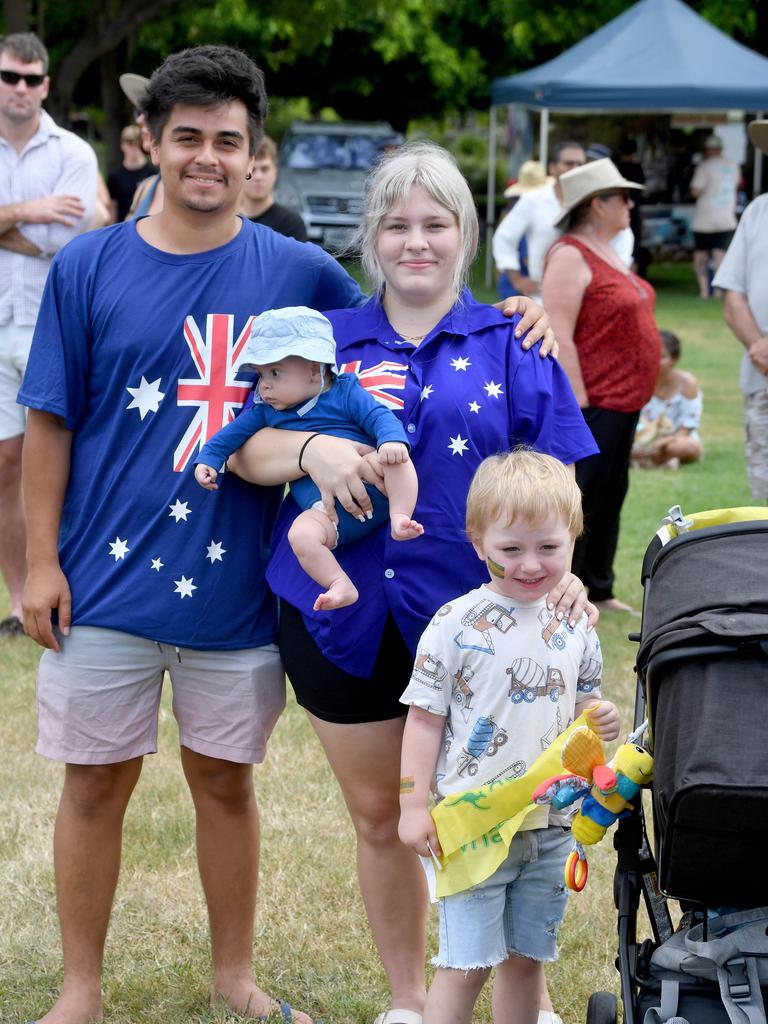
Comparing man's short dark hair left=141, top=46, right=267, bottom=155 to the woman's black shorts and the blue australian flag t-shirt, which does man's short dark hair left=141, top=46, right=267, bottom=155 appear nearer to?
the blue australian flag t-shirt

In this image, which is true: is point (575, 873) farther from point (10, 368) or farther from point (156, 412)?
point (10, 368)

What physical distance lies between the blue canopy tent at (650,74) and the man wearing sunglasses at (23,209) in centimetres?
1265

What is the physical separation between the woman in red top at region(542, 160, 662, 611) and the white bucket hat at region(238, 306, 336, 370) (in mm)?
3500

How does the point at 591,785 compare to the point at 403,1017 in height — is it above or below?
above

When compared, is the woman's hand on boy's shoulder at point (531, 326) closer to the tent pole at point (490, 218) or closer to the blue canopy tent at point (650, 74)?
the blue canopy tent at point (650, 74)

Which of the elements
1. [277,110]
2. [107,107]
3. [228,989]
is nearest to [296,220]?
[228,989]

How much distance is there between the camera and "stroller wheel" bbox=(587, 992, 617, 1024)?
2.65m

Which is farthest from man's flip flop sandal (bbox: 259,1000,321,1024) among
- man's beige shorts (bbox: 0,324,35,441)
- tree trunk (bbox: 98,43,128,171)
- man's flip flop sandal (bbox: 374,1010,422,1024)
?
tree trunk (bbox: 98,43,128,171)

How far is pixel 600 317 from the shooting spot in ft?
20.5

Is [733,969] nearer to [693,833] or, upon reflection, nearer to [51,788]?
[693,833]

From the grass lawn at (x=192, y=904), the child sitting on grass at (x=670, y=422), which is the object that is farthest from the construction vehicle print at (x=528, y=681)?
the child sitting on grass at (x=670, y=422)

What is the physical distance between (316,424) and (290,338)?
0.66 feet

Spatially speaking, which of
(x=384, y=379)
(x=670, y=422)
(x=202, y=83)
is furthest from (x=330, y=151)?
(x=384, y=379)

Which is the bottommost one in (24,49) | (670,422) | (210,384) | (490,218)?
(490,218)
